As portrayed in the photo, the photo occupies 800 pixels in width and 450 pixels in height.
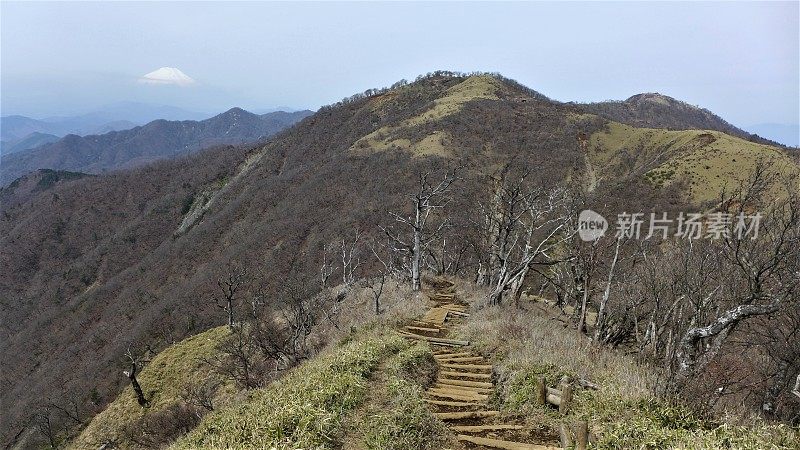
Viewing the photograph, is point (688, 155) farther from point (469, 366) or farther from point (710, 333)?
point (469, 366)

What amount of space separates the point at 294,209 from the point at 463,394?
264ft

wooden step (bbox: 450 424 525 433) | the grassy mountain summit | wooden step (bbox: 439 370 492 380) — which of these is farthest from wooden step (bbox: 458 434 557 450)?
the grassy mountain summit

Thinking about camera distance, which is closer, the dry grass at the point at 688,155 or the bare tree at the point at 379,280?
the bare tree at the point at 379,280

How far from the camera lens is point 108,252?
124938 mm

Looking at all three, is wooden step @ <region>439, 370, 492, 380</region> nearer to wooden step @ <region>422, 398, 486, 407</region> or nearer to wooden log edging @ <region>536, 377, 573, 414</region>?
wooden step @ <region>422, 398, 486, 407</region>

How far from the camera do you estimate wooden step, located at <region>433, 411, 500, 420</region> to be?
28.4 feet

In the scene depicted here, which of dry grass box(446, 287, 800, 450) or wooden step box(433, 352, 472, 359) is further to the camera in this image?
wooden step box(433, 352, 472, 359)

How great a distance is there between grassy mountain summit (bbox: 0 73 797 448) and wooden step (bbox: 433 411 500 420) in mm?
24107

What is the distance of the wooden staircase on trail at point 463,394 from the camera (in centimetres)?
806

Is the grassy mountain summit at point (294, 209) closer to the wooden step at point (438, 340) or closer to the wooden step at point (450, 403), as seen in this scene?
the wooden step at point (438, 340)

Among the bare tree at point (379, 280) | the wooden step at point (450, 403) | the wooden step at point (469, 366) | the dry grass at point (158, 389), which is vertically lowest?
Answer: the dry grass at point (158, 389)

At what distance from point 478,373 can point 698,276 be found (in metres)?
10.7

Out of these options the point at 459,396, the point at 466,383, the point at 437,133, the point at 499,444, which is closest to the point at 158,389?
the point at 466,383

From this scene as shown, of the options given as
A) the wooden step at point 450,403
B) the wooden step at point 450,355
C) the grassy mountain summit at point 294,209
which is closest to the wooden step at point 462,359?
the wooden step at point 450,355
